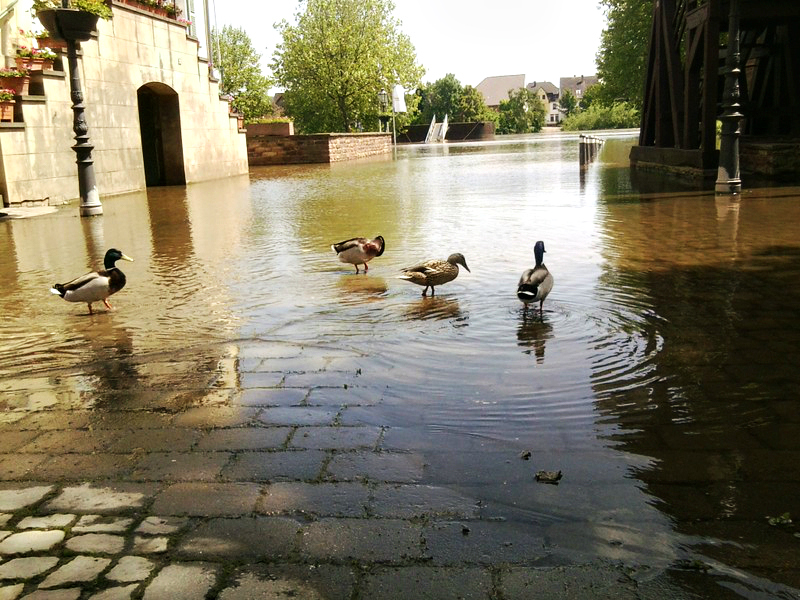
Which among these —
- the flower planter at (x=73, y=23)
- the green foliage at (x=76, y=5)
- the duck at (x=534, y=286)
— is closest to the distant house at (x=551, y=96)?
the green foliage at (x=76, y=5)

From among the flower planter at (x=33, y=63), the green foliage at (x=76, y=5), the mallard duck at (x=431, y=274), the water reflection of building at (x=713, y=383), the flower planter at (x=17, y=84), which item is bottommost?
the water reflection of building at (x=713, y=383)

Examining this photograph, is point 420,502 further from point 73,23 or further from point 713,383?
point 73,23

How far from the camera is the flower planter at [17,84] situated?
15375mm

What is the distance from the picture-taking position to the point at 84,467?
3512mm

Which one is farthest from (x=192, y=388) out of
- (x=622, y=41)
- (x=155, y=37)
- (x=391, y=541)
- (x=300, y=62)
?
(x=300, y=62)

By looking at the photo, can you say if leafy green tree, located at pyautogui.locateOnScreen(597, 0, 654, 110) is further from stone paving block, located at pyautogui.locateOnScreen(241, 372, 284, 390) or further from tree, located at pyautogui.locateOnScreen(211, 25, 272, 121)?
stone paving block, located at pyautogui.locateOnScreen(241, 372, 284, 390)

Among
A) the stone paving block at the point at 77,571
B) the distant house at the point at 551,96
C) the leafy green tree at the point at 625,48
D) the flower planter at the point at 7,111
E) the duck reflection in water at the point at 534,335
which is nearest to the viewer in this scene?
the stone paving block at the point at 77,571

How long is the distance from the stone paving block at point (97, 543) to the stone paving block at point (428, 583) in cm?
94

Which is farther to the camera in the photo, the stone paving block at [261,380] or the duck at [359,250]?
the duck at [359,250]

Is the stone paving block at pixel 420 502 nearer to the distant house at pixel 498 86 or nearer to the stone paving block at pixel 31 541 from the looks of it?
the stone paving block at pixel 31 541

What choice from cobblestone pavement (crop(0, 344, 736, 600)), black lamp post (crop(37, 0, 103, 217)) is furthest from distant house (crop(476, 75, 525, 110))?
cobblestone pavement (crop(0, 344, 736, 600))

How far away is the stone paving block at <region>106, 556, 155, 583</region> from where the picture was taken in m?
2.57

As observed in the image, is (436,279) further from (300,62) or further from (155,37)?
(300,62)

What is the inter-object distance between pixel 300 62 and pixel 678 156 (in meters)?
37.2
